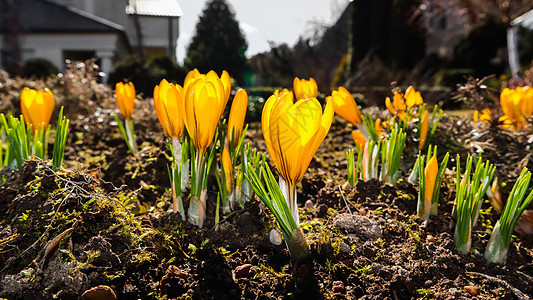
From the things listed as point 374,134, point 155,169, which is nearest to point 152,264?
point 155,169

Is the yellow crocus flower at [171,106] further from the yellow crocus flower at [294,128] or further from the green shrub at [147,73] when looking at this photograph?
the green shrub at [147,73]

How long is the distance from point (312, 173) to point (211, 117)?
1024 millimetres

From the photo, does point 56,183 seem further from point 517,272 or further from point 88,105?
point 88,105

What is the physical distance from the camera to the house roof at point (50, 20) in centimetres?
2206

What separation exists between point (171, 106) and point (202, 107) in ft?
0.75

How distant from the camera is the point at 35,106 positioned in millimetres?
2051

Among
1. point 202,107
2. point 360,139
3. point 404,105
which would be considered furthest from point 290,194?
point 404,105

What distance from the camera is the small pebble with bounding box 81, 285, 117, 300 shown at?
1089 millimetres

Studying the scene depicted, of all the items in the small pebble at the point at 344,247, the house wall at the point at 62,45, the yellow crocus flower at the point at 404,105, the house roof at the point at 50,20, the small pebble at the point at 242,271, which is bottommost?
the small pebble at the point at 242,271

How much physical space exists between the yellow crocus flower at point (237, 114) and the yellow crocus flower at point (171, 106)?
18cm

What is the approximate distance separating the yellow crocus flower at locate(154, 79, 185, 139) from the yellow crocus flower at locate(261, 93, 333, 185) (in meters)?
0.38

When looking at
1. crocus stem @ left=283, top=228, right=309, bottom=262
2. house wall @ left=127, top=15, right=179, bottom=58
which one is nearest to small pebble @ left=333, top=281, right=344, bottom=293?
crocus stem @ left=283, top=228, right=309, bottom=262

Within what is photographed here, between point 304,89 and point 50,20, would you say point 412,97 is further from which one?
point 50,20

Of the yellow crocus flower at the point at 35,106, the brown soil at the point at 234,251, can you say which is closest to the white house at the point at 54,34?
the yellow crocus flower at the point at 35,106
